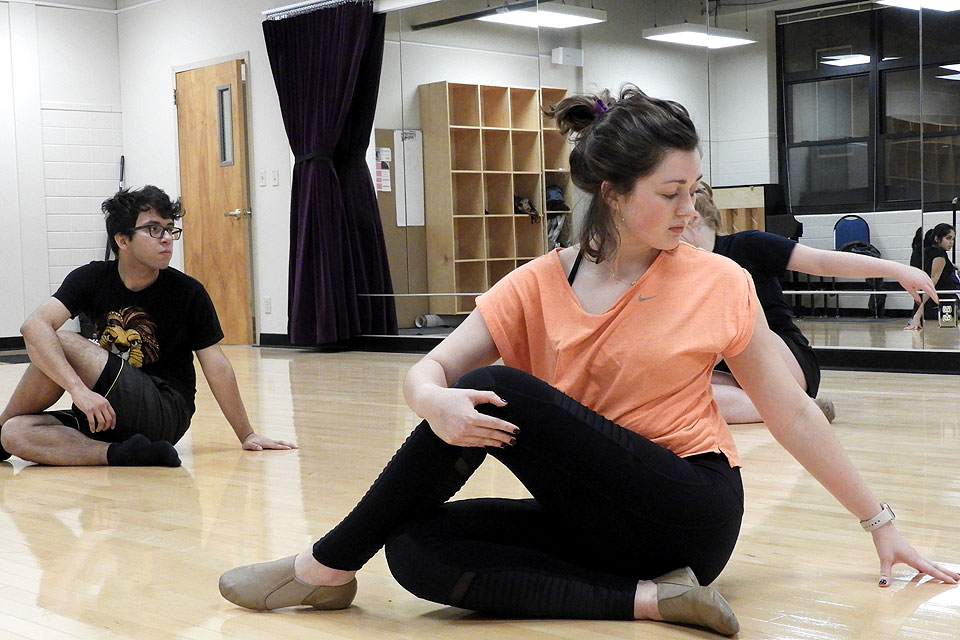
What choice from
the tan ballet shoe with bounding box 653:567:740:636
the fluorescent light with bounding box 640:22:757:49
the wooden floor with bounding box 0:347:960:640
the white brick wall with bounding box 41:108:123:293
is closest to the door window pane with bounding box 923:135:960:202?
the fluorescent light with bounding box 640:22:757:49

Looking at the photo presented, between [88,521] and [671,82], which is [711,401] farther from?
[671,82]

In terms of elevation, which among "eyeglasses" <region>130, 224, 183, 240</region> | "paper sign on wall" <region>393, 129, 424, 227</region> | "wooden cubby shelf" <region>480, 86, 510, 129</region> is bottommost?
"eyeglasses" <region>130, 224, 183, 240</region>

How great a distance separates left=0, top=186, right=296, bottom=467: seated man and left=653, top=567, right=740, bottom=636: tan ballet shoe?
6.40ft

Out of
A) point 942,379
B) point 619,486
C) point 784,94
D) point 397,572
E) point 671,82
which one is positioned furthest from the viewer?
point 671,82

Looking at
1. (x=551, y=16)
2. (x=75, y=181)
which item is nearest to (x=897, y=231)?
(x=551, y=16)

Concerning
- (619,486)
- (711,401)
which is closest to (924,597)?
(711,401)

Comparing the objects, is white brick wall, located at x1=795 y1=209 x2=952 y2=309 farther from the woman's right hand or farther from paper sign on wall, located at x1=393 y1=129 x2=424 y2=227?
the woman's right hand

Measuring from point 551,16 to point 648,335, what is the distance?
211 inches

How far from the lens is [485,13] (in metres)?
6.97

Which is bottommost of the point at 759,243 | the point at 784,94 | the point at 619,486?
the point at 619,486

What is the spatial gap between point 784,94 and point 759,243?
223cm

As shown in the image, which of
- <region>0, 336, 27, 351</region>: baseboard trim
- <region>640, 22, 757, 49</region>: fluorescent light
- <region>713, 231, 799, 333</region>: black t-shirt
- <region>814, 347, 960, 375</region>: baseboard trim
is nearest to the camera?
<region>713, 231, 799, 333</region>: black t-shirt

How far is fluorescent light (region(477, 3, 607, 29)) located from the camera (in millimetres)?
6441

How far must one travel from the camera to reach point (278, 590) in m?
1.75
